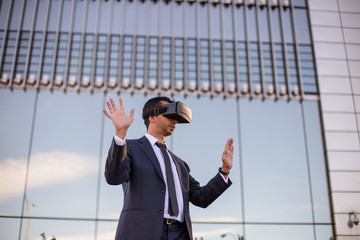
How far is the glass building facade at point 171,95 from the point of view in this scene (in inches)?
226

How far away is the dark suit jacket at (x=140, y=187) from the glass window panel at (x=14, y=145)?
4667 mm

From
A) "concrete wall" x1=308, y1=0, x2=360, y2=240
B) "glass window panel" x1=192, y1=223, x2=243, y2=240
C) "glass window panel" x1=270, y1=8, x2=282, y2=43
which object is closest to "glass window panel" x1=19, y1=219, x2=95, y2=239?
"glass window panel" x1=192, y1=223, x2=243, y2=240

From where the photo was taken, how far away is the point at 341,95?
22.1 feet

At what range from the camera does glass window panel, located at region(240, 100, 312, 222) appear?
236 inches

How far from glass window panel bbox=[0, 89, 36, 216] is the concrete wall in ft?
17.0

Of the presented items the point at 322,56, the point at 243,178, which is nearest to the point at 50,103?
the point at 243,178

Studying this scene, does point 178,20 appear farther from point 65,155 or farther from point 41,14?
point 65,155

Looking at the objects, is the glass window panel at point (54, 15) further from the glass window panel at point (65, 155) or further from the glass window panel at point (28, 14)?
the glass window panel at point (65, 155)

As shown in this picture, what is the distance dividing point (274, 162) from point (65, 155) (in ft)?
11.6

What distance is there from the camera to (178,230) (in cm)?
152

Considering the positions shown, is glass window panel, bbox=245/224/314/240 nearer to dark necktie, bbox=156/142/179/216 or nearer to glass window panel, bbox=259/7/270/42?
glass window panel, bbox=259/7/270/42

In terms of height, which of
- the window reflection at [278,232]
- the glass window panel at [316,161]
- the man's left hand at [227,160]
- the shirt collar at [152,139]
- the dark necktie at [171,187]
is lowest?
the window reflection at [278,232]

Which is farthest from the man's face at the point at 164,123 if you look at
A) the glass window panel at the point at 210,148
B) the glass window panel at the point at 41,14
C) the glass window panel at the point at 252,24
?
the glass window panel at the point at 41,14

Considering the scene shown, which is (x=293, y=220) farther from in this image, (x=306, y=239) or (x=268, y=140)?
(x=268, y=140)
